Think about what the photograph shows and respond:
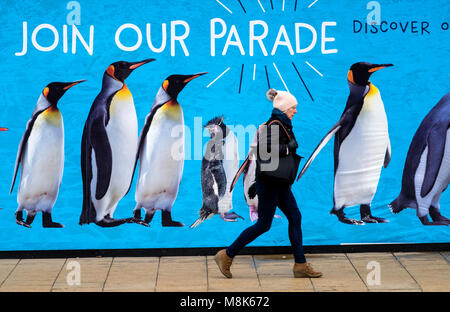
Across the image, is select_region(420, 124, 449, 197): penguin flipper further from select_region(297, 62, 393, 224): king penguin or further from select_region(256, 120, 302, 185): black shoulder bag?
select_region(256, 120, 302, 185): black shoulder bag

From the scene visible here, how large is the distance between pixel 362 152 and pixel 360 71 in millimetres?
746

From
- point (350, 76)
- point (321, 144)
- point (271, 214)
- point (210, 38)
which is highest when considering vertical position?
point (210, 38)

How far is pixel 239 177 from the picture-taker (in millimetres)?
8039

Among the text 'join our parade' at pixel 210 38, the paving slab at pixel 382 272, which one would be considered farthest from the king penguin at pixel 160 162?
the paving slab at pixel 382 272

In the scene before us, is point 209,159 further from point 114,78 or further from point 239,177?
point 114,78

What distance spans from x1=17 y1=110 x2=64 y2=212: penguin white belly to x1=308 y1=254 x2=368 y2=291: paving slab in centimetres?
242

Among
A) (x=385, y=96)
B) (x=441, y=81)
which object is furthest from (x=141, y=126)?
(x=441, y=81)

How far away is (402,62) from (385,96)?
1.12 ft

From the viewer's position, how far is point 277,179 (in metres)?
7.06

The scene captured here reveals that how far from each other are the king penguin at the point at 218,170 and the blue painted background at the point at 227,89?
7 centimetres

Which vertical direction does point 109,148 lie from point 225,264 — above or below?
above

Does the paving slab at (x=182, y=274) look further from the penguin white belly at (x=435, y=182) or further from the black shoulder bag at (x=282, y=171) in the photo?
the penguin white belly at (x=435, y=182)

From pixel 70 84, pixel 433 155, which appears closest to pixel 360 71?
pixel 433 155

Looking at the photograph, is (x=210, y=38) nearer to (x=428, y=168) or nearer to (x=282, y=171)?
(x=282, y=171)
